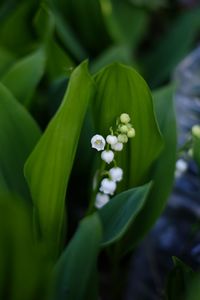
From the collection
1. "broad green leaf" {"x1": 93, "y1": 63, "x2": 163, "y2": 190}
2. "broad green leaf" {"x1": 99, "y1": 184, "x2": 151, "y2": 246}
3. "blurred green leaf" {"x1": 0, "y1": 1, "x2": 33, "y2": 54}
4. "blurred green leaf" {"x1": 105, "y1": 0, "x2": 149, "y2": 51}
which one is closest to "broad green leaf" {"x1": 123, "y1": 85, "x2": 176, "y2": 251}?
"broad green leaf" {"x1": 93, "y1": 63, "x2": 163, "y2": 190}

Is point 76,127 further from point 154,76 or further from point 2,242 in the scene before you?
point 154,76

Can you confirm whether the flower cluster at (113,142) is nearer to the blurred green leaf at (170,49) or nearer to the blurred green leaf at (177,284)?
the blurred green leaf at (177,284)

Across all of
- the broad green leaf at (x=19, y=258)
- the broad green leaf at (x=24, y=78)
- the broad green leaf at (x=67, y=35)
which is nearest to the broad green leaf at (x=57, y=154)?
the broad green leaf at (x=19, y=258)

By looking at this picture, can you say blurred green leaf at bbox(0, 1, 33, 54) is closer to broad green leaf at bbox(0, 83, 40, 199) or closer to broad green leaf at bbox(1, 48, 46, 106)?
broad green leaf at bbox(1, 48, 46, 106)

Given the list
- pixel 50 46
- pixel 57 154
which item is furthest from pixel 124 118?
pixel 50 46

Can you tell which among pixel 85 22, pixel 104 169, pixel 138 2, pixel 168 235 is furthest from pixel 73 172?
pixel 138 2
